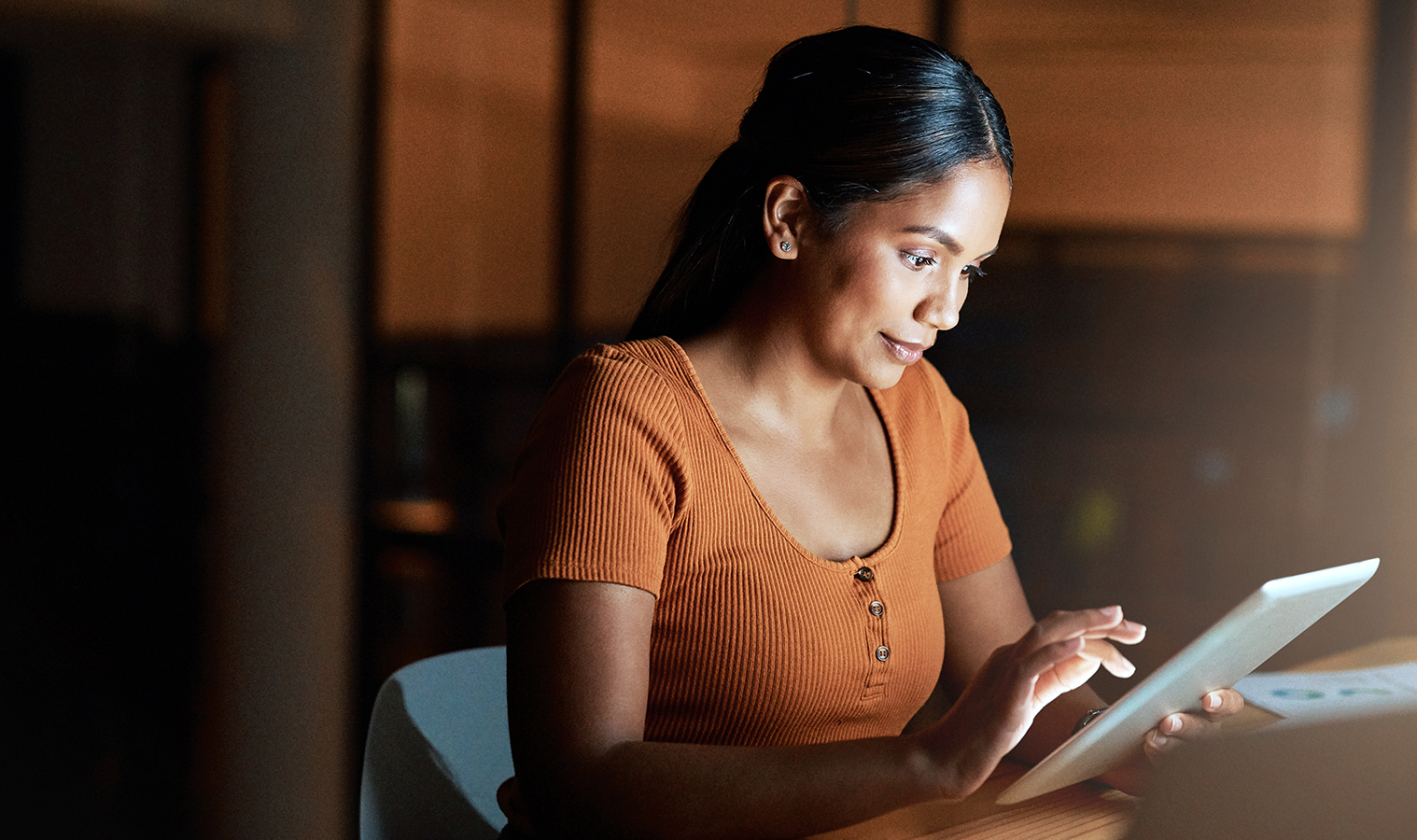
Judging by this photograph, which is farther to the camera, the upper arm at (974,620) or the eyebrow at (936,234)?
the upper arm at (974,620)

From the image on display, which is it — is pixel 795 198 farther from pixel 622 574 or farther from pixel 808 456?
pixel 622 574

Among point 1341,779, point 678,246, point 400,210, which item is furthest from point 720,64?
point 1341,779

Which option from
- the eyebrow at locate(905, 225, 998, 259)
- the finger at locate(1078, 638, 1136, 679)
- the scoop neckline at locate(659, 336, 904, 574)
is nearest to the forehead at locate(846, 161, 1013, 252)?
the eyebrow at locate(905, 225, 998, 259)

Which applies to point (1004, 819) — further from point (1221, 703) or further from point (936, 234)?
point (936, 234)

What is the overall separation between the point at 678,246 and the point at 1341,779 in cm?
94

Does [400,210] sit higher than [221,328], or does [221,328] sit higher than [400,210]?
[400,210]

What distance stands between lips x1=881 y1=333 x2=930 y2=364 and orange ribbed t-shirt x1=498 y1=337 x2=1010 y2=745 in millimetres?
200

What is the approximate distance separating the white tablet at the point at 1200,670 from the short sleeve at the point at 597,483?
0.39m

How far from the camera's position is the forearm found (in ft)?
Answer: 3.08

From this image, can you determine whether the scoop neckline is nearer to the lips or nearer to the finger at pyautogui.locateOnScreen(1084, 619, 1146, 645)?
the lips

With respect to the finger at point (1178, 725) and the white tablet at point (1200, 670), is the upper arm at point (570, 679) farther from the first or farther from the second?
the finger at point (1178, 725)

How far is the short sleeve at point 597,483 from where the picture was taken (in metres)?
1.05

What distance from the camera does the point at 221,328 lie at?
3.45 metres

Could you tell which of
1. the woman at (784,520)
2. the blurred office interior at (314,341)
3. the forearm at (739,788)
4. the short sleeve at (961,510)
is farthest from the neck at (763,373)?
Answer: the blurred office interior at (314,341)
